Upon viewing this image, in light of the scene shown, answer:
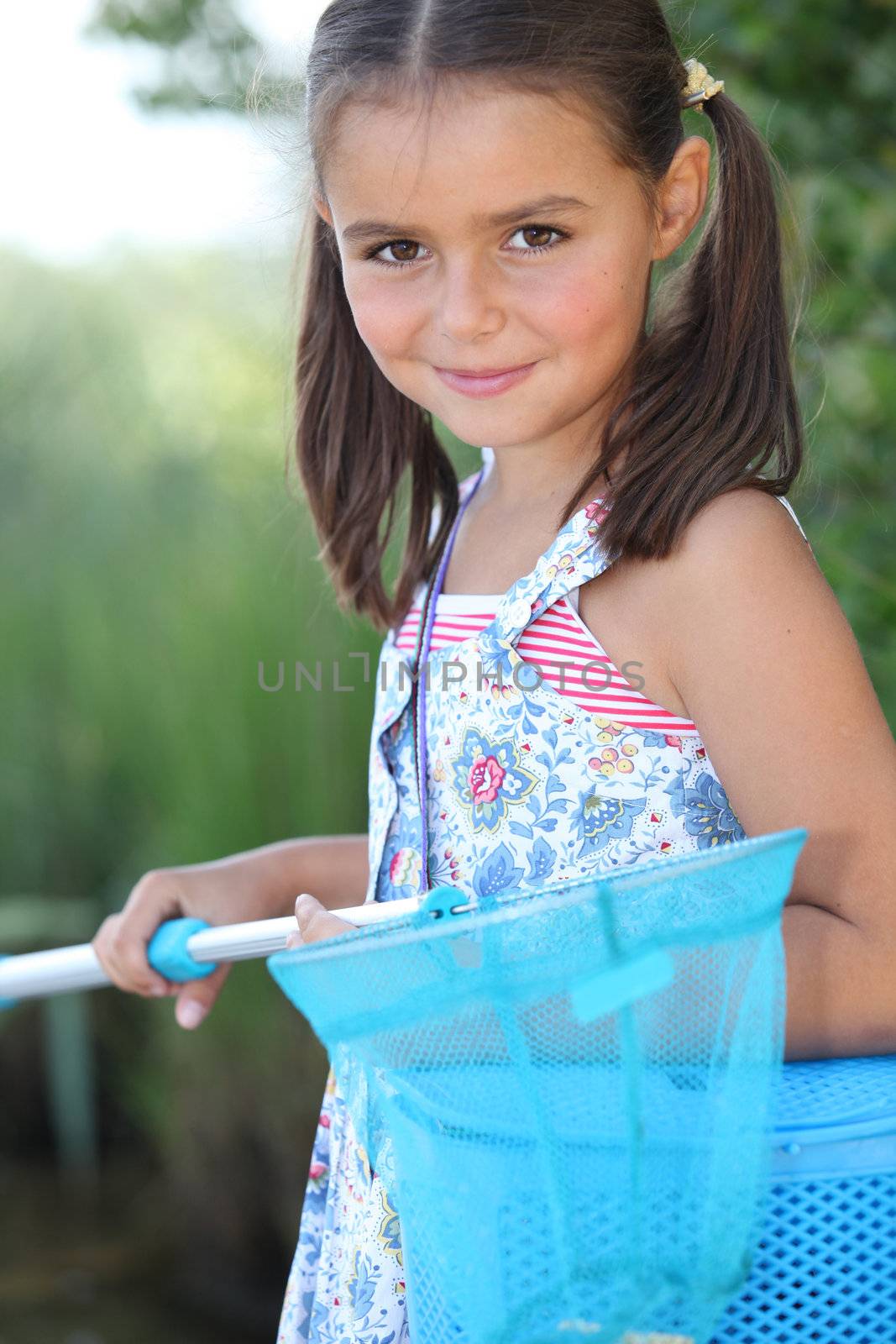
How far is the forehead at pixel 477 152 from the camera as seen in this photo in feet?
4.28

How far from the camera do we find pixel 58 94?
4887 mm

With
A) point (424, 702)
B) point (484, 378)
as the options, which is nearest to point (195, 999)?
point (424, 702)

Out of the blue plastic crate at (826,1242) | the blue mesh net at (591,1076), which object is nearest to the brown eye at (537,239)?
the blue mesh net at (591,1076)

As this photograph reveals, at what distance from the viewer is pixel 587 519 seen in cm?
142

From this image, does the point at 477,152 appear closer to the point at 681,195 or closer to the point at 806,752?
the point at 681,195

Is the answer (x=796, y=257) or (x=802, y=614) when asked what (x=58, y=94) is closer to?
(x=796, y=257)

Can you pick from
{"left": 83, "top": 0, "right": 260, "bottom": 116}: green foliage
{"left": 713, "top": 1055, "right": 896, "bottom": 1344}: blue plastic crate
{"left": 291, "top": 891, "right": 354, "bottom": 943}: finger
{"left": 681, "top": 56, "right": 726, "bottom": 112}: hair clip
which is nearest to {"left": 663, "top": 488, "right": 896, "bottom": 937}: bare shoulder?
{"left": 713, "top": 1055, "right": 896, "bottom": 1344}: blue plastic crate

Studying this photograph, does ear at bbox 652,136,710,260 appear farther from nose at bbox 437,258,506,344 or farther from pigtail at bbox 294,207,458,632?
pigtail at bbox 294,207,458,632

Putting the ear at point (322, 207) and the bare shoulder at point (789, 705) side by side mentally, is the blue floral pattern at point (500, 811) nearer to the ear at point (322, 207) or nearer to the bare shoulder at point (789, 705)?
the bare shoulder at point (789, 705)

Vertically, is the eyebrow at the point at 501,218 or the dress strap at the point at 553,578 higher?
the eyebrow at the point at 501,218

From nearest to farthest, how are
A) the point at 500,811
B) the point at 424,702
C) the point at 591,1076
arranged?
1. the point at 591,1076
2. the point at 500,811
3. the point at 424,702

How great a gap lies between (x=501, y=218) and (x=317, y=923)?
0.63 meters

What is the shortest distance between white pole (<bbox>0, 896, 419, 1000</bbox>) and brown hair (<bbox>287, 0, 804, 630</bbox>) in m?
0.45

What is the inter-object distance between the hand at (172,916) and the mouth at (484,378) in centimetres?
65
